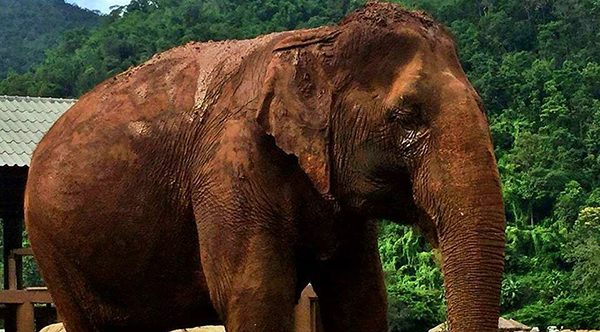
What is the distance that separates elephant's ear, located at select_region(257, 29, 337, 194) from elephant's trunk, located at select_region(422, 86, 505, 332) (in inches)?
13.8

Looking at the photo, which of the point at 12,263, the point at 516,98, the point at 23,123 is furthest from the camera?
the point at 516,98

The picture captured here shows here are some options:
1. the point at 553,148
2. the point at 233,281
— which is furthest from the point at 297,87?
the point at 553,148

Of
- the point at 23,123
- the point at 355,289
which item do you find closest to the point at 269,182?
the point at 355,289

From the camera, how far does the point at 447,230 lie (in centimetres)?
311

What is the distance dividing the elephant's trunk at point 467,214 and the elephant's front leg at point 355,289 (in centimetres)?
67

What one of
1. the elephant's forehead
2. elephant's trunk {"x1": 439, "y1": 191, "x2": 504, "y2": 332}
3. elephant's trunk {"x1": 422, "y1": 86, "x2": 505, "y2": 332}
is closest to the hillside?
the elephant's forehead

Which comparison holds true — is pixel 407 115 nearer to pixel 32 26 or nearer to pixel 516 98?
pixel 516 98

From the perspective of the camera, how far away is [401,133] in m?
3.30

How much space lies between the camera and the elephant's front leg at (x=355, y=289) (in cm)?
383

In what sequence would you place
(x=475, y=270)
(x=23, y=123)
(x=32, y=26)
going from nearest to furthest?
(x=475, y=270) < (x=23, y=123) < (x=32, y=26)

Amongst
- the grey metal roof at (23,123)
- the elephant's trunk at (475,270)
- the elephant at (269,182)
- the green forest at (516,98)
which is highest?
the green forest at (516,98)

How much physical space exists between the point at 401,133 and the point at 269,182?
0.44 metres

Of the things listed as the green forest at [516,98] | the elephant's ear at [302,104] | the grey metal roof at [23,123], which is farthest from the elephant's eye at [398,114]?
the green forest at [516,98]

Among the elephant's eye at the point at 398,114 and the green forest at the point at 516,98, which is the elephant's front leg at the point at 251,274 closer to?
the elephant's eye at the point at 398,114
